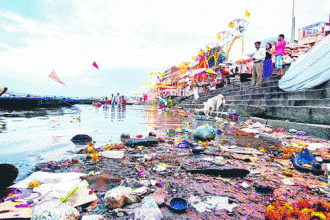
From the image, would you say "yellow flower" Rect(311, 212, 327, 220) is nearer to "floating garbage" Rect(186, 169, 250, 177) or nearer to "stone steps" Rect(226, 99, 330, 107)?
"floating garbage" Rect(186, 169, 250, 177)

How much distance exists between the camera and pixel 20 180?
2076 millimetres

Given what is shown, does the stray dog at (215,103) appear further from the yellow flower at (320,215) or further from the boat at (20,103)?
the boat at (20,103)

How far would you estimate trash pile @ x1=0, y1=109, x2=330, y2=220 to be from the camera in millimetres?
1481

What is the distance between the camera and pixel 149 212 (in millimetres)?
1471

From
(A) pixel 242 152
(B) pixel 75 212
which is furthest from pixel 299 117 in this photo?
(B) pixel 75 212

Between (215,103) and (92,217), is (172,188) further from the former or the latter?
(215,103)

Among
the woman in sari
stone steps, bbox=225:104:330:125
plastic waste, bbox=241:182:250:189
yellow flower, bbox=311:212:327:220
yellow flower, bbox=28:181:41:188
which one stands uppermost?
the woman in sari

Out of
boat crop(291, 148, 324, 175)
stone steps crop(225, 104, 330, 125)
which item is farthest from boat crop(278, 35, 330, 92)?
boat crop(291, 148, 324, 175)

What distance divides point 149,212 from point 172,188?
0.53m

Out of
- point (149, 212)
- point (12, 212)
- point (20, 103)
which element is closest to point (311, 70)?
point (149, 212)

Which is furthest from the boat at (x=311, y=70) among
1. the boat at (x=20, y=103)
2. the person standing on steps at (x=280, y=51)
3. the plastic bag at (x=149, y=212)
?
the boat at (x=20, y=103)

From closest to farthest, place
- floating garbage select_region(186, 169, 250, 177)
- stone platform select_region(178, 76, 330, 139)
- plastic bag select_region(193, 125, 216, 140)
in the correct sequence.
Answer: floating garbage select_region(186, 169, 250, 177), plastic bag select_region(193, 125, 216, 140), stone platform select_region(178, 76, 330, 139)

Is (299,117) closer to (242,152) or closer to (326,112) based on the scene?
(326,112)

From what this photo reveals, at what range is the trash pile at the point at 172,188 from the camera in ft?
4.86
